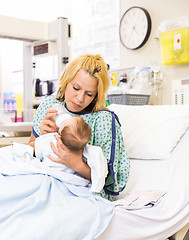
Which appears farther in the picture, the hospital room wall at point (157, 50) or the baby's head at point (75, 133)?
the hospital room wall at point (157, 50)

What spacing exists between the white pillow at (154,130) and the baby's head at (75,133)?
555 mm

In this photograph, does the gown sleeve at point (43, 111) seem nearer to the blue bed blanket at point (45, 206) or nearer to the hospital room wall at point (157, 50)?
the blue bed blanket at point (45, 206)

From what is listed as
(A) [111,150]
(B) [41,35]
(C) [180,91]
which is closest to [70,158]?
(A) [111,150]

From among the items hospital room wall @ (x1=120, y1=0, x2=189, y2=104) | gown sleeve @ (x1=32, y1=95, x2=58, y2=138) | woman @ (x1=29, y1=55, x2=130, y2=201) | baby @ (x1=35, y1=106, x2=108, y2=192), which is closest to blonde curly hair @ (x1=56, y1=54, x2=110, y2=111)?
woman @ (x1=29, y1=55, x2=130, y2=201)

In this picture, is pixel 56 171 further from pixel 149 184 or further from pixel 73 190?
pixel 149 184

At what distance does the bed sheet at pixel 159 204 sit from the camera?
1.17m

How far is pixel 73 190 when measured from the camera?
3.96 feet

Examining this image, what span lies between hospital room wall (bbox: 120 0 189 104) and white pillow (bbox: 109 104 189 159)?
85 centimetres

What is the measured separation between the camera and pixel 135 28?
3008 mm

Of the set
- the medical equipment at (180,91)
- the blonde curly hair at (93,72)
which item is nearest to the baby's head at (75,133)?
the blonde curly hair at (93,72)

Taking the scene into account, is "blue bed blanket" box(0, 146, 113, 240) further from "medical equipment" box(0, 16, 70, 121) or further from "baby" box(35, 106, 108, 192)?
"medical equipment" box(0, 16, 70, 121)

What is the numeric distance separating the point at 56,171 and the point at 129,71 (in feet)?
5.88

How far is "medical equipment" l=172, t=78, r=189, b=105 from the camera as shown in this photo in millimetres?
2408

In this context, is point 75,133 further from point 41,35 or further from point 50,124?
point 41,35
